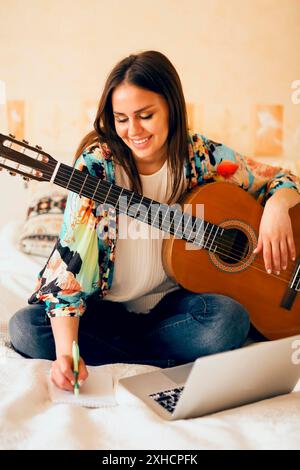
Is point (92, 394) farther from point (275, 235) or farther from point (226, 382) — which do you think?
point (275, 235)

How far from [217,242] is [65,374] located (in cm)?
56

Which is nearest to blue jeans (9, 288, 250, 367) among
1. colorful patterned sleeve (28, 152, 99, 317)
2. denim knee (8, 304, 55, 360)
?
denim knee (8, 304, 55, 360)

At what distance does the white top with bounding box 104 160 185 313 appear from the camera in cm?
144

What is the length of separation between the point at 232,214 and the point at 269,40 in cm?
132

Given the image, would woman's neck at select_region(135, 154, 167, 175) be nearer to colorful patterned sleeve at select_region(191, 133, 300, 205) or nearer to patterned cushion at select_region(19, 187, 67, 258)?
colorful patterned sleeve at select_region(191, 133, 300, 205)

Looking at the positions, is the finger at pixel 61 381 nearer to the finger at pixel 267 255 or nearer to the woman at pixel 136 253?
the woman at pixel 136 253

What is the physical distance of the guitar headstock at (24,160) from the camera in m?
1.25

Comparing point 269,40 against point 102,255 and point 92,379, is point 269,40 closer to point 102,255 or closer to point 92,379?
point 102,255

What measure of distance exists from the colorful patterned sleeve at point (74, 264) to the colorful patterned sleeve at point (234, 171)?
36 cm

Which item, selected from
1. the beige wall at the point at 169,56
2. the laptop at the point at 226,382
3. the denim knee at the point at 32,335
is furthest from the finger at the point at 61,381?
the beige wall at the point at 169,56

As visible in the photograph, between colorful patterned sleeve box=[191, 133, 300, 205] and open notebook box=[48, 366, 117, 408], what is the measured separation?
62cm

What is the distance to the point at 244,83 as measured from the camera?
98.0 inches

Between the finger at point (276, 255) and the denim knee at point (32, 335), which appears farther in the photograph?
the finger at point (276, 255)

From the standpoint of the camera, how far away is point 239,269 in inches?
58.1
